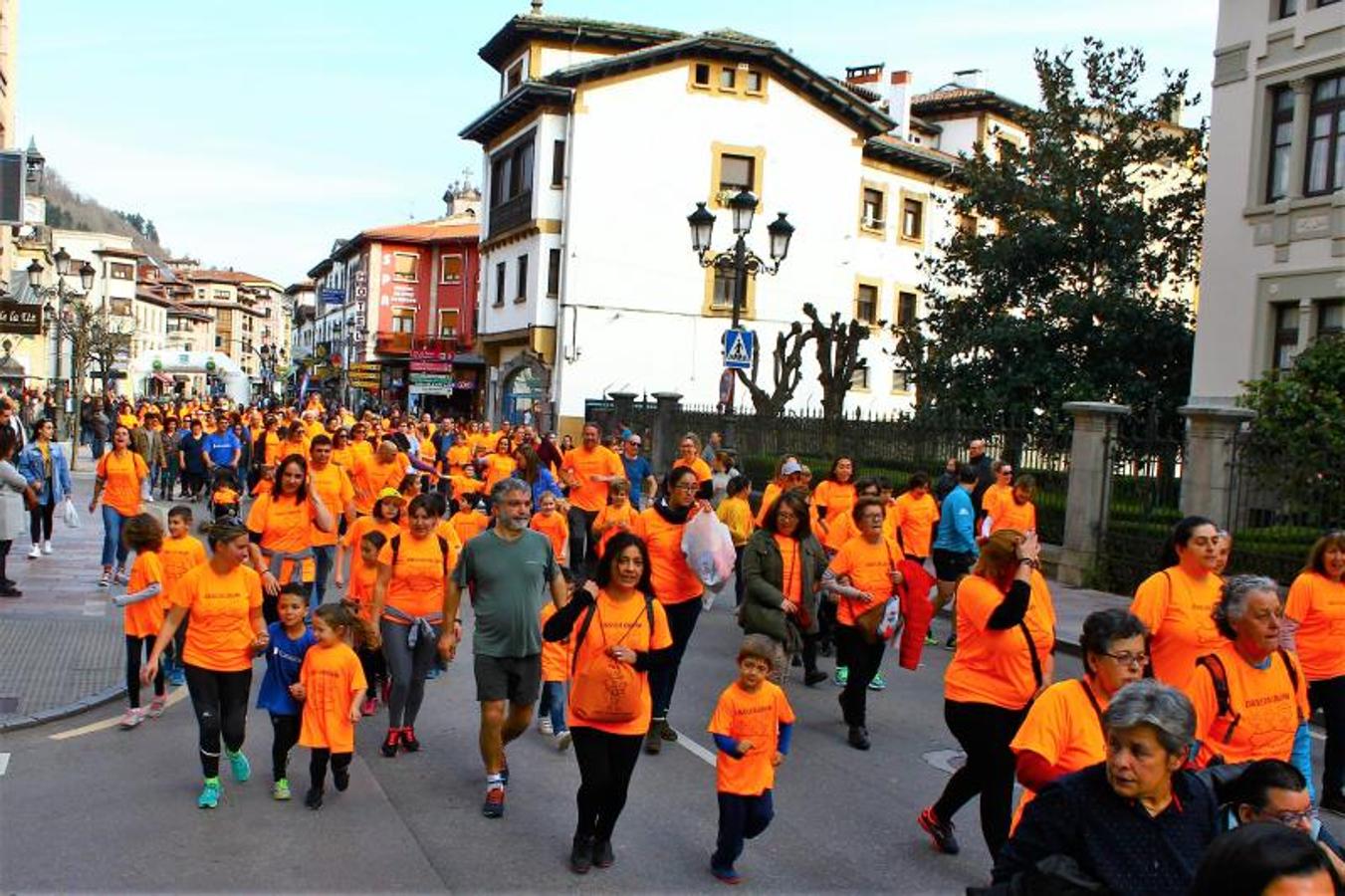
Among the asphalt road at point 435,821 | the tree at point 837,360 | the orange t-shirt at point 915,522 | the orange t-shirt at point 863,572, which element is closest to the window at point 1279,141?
the tree at point 837,360

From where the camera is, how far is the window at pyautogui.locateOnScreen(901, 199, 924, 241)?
143 ft

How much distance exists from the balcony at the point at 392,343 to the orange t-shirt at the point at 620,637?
57.2m

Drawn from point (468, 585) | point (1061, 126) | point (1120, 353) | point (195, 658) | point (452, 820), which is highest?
point (1061, 126)

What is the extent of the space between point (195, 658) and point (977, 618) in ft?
13.3

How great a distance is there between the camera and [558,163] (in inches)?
1487

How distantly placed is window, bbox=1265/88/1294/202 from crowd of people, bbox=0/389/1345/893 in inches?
592

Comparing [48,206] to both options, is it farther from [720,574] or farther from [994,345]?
[720,574]

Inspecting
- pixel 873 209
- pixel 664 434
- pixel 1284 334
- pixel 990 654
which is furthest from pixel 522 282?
pixel 990 654

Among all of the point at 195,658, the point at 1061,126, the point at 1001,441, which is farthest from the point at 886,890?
the point at 1061,126

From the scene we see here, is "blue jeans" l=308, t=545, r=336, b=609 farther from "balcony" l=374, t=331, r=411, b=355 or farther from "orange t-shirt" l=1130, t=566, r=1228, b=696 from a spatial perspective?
"balcony" l=374, t=331, r=411, b=355

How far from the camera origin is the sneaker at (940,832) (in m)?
6.32

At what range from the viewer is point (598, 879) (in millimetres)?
5867

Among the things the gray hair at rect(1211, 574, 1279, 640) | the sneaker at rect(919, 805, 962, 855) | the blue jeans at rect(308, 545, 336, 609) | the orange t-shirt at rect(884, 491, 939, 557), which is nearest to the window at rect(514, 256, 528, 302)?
the orange t-shirt at rect(884, 491, 939, 557)

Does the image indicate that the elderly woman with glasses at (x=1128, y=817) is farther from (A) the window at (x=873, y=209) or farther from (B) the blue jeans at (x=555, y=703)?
(A) the window at (x=873, y=209)
